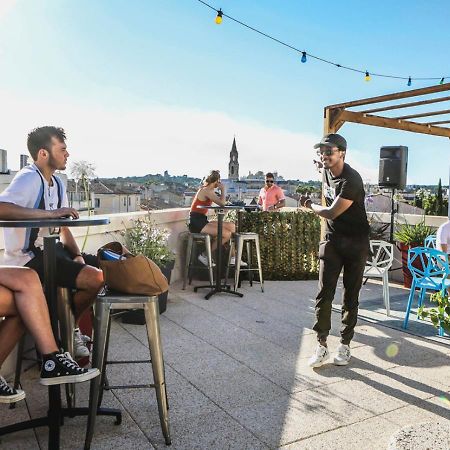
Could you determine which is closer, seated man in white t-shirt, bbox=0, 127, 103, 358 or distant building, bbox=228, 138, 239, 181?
seated man in white t-shirt, bbox=0, 127, 103, 358

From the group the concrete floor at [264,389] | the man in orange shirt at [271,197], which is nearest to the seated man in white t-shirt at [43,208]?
the concrete floor at [264,389]

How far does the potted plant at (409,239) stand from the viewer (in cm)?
611

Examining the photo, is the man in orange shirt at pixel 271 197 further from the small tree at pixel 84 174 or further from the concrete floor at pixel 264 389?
the small tree at pixel 84 174

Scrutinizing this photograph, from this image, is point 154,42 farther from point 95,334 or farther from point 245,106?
point 245,106

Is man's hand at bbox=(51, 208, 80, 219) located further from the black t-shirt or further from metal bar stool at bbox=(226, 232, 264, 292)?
metal bar stool at bbox=(226, 232, 264, 292)

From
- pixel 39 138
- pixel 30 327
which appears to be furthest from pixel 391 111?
pixel 30 327

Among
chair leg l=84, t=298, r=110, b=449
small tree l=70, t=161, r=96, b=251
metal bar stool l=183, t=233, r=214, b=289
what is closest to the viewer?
chair leg l=84, t=298, r=110, b=449

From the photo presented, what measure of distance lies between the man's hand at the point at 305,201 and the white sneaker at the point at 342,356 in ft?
3.37

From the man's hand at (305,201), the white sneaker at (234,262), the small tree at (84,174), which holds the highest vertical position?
the small tree at (84,174)

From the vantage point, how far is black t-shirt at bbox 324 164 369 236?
3.08 metres

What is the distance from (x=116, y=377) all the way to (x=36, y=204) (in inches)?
46.0

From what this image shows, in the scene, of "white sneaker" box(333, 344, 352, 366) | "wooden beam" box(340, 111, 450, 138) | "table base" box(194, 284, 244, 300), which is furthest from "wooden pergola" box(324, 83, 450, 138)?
"white sneaker" box(333, 344, 352, 366)

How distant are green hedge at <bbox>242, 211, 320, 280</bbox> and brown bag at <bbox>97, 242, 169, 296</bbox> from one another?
4.11 meters

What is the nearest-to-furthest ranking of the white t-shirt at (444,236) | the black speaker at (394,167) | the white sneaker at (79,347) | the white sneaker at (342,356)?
the white sneaker at (79,347) < the white sneaker at (342,356) < the white t-shirt at (444,236) < the black speaker at (394,167)
